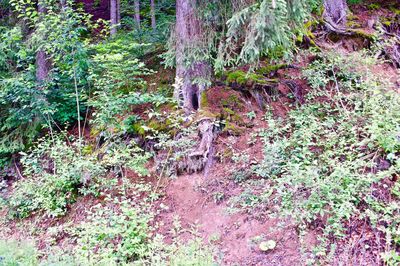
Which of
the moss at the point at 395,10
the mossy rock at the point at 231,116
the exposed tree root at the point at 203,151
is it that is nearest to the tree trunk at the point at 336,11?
the moss at the point at 395,10

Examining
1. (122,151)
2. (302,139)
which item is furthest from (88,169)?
(302,139)

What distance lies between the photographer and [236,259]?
12.4 feet

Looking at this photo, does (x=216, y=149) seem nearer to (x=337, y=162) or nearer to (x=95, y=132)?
(x=337, y=162)

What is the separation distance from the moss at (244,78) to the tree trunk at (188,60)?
0.46m

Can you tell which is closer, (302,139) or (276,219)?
(276,219)

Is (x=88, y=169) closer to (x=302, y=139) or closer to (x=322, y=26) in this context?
(x=302, y=139)

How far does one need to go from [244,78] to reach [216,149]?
5.25 feet

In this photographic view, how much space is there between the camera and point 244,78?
6.07m

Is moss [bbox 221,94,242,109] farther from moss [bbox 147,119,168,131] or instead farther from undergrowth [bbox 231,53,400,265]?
moss [bbox 147,119,168,131]

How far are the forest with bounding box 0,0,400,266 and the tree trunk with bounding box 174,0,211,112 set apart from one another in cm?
3

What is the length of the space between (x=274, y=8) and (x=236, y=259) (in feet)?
11.2

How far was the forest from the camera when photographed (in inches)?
143

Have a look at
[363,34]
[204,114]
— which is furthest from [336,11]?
[204,114]

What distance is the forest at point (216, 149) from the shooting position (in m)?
3.63
